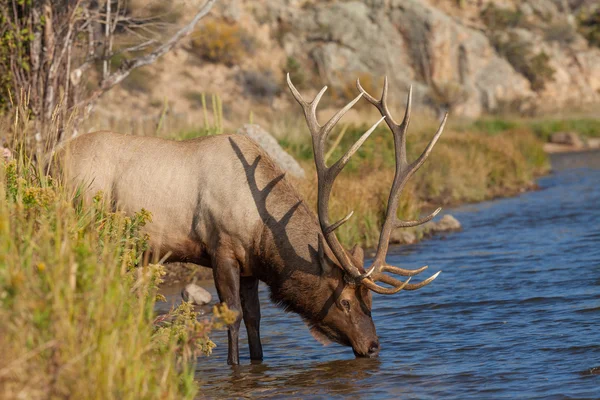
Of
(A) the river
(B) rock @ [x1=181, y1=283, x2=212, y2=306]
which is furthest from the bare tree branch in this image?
(B) rock @ [x1=181, y1=283, x2=212, y2=306]

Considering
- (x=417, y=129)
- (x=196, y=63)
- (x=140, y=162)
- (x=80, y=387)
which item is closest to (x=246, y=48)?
(x=196, y=63)

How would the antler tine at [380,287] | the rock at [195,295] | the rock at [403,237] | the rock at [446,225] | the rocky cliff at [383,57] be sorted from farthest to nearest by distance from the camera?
the rocky cliff at [383,57]
the rock at [446,225]
the rock at [403,237]
the rock at [195,295]
the antler tine at [380,287]

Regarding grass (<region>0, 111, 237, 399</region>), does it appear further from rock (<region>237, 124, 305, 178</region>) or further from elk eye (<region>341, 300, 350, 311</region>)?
rock (<region>237, 124, 305, 178</region>)

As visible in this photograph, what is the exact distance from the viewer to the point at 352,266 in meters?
7.21

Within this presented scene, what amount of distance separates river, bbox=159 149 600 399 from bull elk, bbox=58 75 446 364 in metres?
0.44

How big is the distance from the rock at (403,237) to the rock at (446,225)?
3.85 feet

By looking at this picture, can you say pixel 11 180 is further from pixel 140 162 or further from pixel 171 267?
pixel 171 267

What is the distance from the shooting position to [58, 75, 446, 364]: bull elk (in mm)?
7367

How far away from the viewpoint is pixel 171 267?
11367 millimetres

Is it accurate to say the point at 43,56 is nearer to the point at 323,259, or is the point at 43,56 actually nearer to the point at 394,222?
the point at 323,259

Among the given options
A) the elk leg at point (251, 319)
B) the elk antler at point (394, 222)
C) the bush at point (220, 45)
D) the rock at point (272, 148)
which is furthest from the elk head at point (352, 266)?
the bush at point (220, 45)

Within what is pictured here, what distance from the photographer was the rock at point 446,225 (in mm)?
15648

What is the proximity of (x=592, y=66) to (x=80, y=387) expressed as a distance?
5554 cm

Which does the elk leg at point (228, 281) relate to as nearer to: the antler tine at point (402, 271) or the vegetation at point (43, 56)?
the antler tine at point (402, 271)
